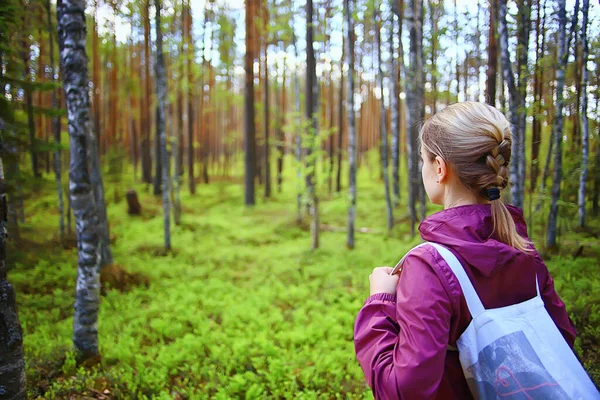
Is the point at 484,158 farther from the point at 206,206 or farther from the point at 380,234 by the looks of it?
the point at 206,206

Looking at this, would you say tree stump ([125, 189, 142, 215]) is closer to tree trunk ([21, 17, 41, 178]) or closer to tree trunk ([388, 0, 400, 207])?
tree trunk ([21, 17, 41, 178])

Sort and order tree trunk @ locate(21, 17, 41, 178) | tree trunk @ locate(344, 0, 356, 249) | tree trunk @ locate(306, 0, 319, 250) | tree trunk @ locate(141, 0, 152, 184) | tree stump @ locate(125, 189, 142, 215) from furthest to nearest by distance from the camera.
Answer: tree trunk @ locate(141, 0, 152, 184)
tree stump @ locate(125, 189, 142, 215)
tree trunk @ locate(306, 0, 319, 250)
tree trunk @ locate(344, 0, 356, 249)
tree trunk @ locate(21, 17, 41, 178)

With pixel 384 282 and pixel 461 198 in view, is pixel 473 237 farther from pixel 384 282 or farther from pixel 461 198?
pixel 384 282

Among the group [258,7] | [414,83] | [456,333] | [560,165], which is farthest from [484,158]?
[258,7]

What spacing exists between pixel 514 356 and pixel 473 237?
42 centimetres

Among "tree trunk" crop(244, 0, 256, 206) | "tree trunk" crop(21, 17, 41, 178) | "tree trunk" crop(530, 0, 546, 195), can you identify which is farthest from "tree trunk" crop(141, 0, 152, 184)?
"tree trunk" crop(530, 0, 546, 195)

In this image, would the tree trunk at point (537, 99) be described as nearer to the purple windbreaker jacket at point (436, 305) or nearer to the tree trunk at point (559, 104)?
the tree trunk at point (559, 104)

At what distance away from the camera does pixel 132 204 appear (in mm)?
14562

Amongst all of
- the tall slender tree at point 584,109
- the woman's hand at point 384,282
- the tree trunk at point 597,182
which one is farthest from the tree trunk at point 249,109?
the woman's hand at point 384,282

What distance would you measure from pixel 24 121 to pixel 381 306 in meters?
6.86

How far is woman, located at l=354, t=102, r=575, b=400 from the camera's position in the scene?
1.29 metres

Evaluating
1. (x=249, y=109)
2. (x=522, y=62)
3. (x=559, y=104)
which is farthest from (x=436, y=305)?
(x=249, y=109)

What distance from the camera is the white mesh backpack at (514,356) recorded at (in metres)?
1.24

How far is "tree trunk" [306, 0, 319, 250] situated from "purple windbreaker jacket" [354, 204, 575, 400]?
8975mm
